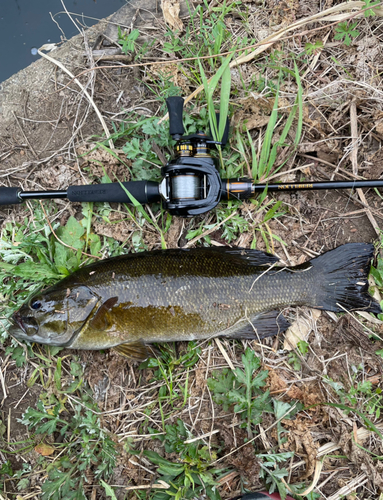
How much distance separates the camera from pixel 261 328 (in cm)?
297

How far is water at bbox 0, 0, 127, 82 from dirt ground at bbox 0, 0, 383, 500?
0.65 feet

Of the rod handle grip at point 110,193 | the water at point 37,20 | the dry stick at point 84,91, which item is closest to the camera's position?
the rod handle grip at point 110,193

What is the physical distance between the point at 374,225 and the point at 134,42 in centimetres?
325

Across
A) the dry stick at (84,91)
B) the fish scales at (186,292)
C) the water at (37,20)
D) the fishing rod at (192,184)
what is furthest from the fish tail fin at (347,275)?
the water at (37,20)

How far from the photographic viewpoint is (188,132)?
3.24 metres

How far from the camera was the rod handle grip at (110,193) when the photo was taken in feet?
10.0

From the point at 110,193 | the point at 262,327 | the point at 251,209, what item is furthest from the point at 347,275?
the point at 110,193

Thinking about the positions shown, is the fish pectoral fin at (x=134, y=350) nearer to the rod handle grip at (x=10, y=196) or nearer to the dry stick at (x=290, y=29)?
the rod handle grip at (x=10, y=196)

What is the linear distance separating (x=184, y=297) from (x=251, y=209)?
1.16 m

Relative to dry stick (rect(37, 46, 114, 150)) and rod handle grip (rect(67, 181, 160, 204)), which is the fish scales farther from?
dry stick (rect(37, 46, 114, 150))

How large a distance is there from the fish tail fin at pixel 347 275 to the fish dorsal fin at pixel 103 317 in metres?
1.91

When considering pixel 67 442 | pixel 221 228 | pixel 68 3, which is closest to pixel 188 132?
pixel 221 228

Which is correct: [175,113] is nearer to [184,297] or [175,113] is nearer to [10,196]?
[184,297]

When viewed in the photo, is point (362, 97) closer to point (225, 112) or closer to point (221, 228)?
point (225, 112)
